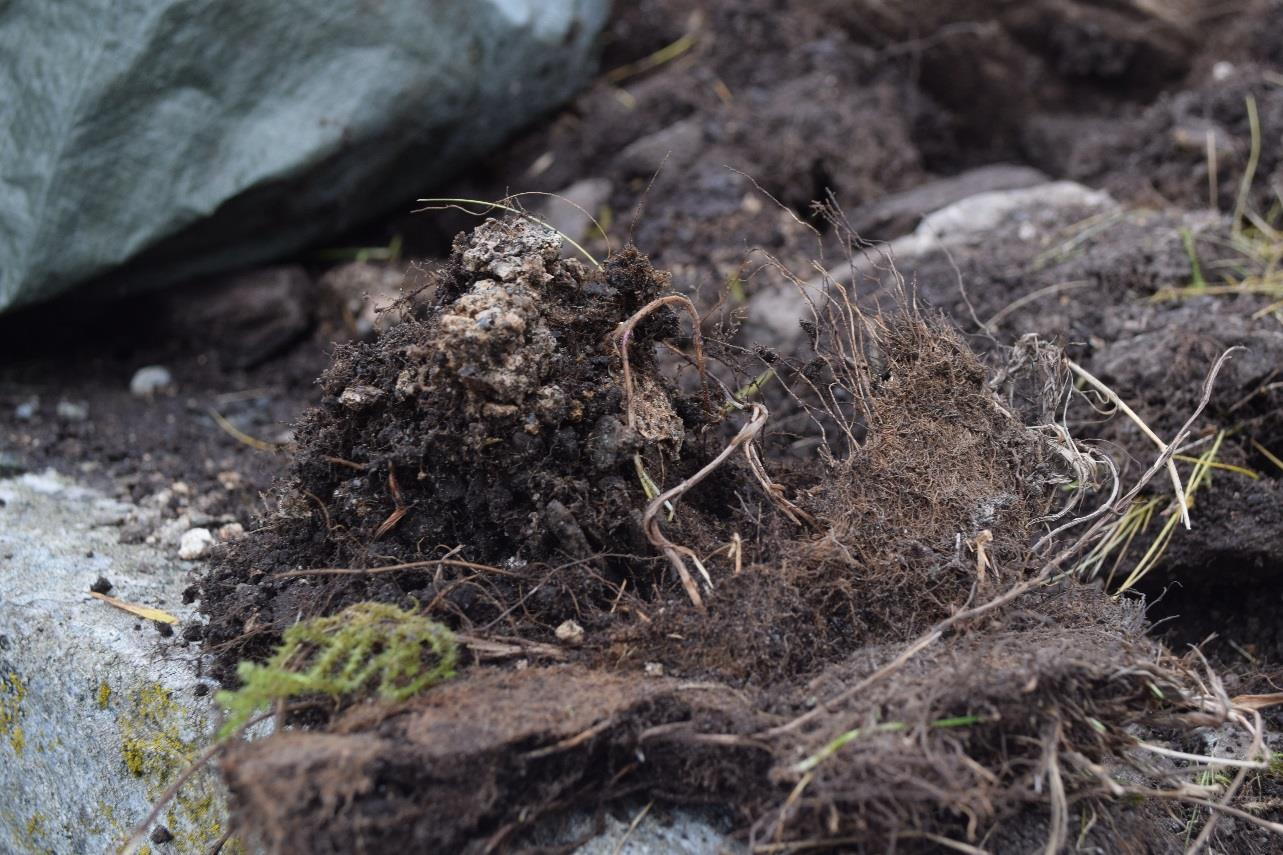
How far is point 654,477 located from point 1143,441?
46.9 inches

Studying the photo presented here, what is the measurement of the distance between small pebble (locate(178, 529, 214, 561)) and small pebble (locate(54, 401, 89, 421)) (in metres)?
0.88

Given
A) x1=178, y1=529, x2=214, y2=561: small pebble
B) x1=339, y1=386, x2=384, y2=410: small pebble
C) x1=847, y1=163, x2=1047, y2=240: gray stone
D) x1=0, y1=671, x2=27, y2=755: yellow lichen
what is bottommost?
x1=0, y1=671, x2=27, y2=755: yellow lichen

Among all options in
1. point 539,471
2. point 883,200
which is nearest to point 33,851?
point 539,471

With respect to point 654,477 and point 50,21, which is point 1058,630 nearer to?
point 654,477

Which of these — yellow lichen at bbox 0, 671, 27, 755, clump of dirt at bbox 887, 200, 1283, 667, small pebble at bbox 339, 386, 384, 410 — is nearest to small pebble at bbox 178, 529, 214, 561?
yellow lichen at bbox 0, 671, 27, 755

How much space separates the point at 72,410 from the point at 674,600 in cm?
214

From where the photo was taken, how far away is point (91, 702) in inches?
71.4

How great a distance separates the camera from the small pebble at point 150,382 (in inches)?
119

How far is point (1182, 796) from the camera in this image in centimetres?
140

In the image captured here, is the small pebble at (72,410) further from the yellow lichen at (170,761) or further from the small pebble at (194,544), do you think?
the yellow lichen at (170,761)

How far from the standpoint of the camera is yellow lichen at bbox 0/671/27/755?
196 centimetres

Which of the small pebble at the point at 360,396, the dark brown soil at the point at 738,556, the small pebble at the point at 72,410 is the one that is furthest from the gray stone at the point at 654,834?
the small pebble at the point at 72,410

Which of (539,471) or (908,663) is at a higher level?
(539,471)

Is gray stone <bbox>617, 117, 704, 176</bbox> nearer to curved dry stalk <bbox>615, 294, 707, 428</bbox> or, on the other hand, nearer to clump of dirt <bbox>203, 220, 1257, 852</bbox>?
clump of dirt <bbox>203, 220, 1257, 852</bbox>
